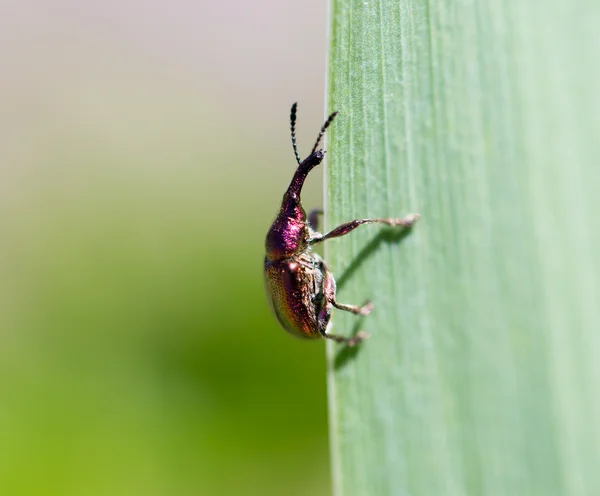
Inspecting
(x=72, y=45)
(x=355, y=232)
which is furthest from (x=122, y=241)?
(x=72, y=45)

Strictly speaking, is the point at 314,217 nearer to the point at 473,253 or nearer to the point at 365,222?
the point at 365,222

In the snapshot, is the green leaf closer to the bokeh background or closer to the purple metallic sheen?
the purple metallic sheen

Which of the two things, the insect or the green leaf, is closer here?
the green leaf

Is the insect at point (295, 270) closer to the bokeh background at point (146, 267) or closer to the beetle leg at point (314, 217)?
the beetle leg at point (314, 217)

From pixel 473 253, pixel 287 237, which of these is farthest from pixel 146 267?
pixel 473 253

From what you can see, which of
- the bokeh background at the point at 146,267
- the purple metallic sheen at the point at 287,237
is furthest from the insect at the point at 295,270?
the bokeh background at the point at 146,267

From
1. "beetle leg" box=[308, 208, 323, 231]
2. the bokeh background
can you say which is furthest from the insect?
the bokeh background
